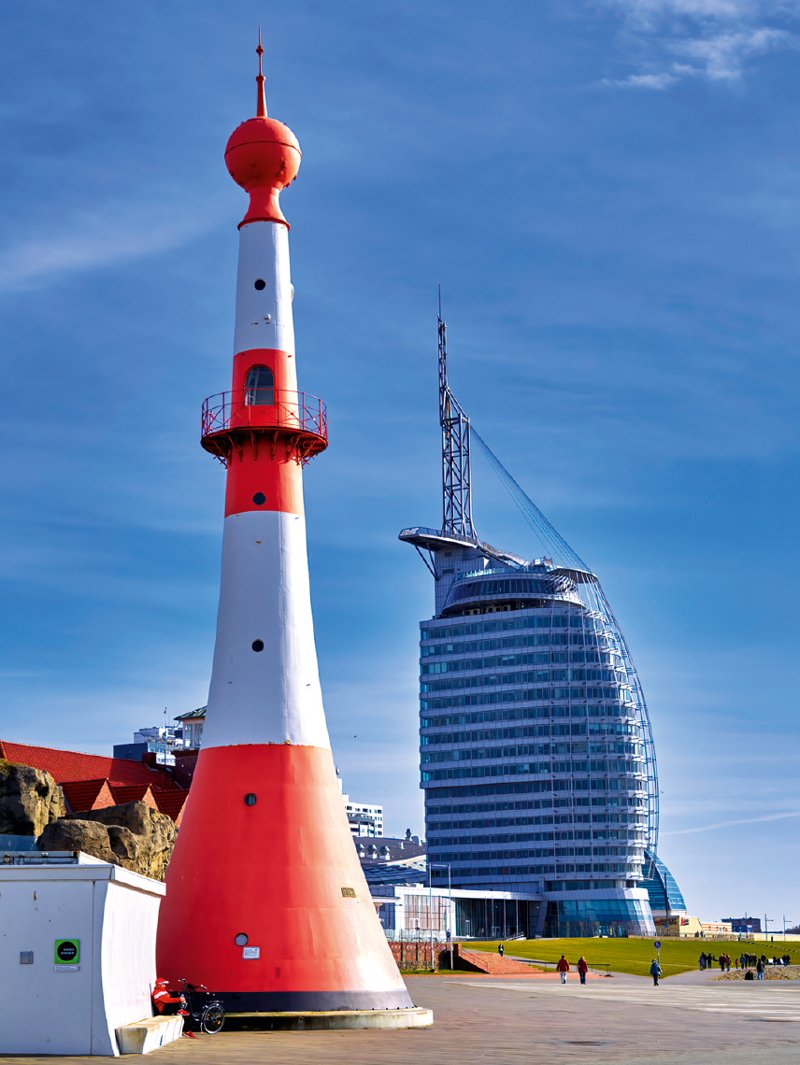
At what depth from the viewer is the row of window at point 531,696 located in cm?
16712

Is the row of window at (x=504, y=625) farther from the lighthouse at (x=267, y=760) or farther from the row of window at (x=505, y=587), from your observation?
the lighthouse at (x=267, y=760)

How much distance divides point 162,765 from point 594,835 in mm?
89156

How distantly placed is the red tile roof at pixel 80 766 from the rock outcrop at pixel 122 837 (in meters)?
13.7

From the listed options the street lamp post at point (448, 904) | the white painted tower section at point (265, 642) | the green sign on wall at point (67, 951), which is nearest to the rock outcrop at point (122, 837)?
the white painted tower section at point (265, 642)

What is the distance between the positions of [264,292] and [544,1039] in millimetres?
18107

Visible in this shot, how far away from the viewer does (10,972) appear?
70.8 feet

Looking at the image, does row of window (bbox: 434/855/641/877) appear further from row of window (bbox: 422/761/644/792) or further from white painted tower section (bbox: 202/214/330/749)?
white painted tower section (bbox: 202/214/330/749)

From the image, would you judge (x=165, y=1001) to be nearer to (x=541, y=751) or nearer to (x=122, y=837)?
(x=122, y=837)

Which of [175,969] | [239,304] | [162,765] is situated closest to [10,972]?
[175,969]

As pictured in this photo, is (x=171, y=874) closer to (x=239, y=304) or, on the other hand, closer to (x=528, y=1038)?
(x=528, y=1038)

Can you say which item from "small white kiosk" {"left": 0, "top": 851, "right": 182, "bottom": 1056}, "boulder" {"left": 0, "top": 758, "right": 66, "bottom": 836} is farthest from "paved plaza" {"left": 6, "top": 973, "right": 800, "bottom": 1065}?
"boulder" {"left": 0, "top": 758, "right": 66, "bottom": 836}

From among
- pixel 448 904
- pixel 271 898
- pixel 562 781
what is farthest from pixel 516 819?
pixel 271 898

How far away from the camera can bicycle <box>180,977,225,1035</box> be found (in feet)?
84.6

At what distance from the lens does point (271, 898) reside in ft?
92.0
